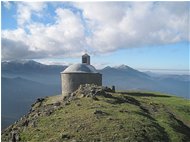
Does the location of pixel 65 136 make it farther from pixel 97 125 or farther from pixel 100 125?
pixel 100 125

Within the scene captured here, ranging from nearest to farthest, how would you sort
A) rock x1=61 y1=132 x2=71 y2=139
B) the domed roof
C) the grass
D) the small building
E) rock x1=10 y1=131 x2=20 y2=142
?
rock x1=61 y1=132 x2=71 y2=139, the grass, rock x1=10 y1=131 x2=20 y2=142, the small building, the domed roof

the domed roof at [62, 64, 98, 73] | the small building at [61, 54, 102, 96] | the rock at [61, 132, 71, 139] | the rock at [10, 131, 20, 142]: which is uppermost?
the domed roof at [62, 64, 98, 73]

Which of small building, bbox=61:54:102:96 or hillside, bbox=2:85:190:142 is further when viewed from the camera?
small building, bbox=61:54:102:96

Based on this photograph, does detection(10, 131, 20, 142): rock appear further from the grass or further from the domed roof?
the domed roof

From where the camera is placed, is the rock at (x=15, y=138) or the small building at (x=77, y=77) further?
the small building at (x=77, y=77)

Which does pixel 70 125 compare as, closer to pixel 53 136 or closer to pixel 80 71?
pixel 53 136

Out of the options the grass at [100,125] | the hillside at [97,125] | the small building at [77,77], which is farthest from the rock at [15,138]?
the small building at [77,77]

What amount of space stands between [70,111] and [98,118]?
4.31 metres

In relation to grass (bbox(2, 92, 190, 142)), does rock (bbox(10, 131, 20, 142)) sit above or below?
below

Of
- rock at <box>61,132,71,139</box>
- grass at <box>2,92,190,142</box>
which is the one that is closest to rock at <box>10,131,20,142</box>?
grass at <box>2,92,190,142</box>

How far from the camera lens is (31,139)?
24.9 metres

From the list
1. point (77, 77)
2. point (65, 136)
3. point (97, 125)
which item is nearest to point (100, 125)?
point (97, 125)

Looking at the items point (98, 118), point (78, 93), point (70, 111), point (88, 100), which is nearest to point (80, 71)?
point (78, 93)

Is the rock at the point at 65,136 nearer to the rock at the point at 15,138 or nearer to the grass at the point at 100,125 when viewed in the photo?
the grass at the point at 100,125
